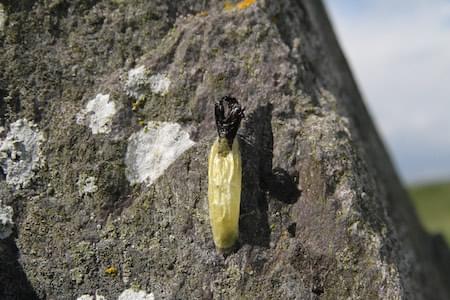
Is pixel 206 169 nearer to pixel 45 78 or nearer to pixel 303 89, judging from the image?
pixel 303 89

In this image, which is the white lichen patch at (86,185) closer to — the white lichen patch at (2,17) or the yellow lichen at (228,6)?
the white lichen patch at (2,17)

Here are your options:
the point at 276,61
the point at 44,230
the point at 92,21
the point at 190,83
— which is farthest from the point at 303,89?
the point at 44,230

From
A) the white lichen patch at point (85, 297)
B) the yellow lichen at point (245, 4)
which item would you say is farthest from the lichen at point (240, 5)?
the white lichen patch at point (85, 297)

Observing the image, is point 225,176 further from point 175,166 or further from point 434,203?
point 434,203

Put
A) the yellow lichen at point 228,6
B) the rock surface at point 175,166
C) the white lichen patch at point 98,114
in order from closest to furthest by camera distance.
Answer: the rock surface at point 175,166 → the white lichen patch at point 98,114 → the yellow lichen at point 228,6

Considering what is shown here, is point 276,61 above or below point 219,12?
below
